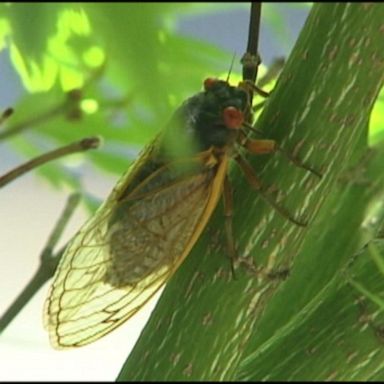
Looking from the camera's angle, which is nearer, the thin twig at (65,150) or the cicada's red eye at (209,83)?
the thin twig at (65,150)

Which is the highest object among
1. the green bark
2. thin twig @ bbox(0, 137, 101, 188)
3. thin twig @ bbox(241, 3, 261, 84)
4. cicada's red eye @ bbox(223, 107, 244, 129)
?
thin twig @ bbox(241, 3, 261, 84)

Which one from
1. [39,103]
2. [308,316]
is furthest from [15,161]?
[308,316]

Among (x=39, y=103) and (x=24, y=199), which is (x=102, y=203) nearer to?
(x=24, y=199)

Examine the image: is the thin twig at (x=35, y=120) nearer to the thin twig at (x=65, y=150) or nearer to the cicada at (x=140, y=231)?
the thin twig at (x=65, y=150)

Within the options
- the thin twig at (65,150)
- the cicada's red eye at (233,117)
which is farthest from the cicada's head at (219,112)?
the thin twig at (65,150)

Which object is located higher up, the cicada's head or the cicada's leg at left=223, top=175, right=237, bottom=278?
the cicada's head

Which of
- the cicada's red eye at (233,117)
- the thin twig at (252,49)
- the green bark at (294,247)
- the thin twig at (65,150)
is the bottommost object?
the green bark at (294,247)

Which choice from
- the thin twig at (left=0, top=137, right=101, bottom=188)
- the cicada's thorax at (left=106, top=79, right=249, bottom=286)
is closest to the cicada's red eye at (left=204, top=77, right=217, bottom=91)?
the cicada's thorax at (left=106, top=79, right=249, bottom=286)

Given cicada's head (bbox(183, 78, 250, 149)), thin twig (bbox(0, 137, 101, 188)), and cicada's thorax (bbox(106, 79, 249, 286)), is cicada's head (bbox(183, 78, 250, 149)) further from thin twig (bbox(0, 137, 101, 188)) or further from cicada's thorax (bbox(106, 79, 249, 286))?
thin twig (bbox(0, 137, 101, 188))
